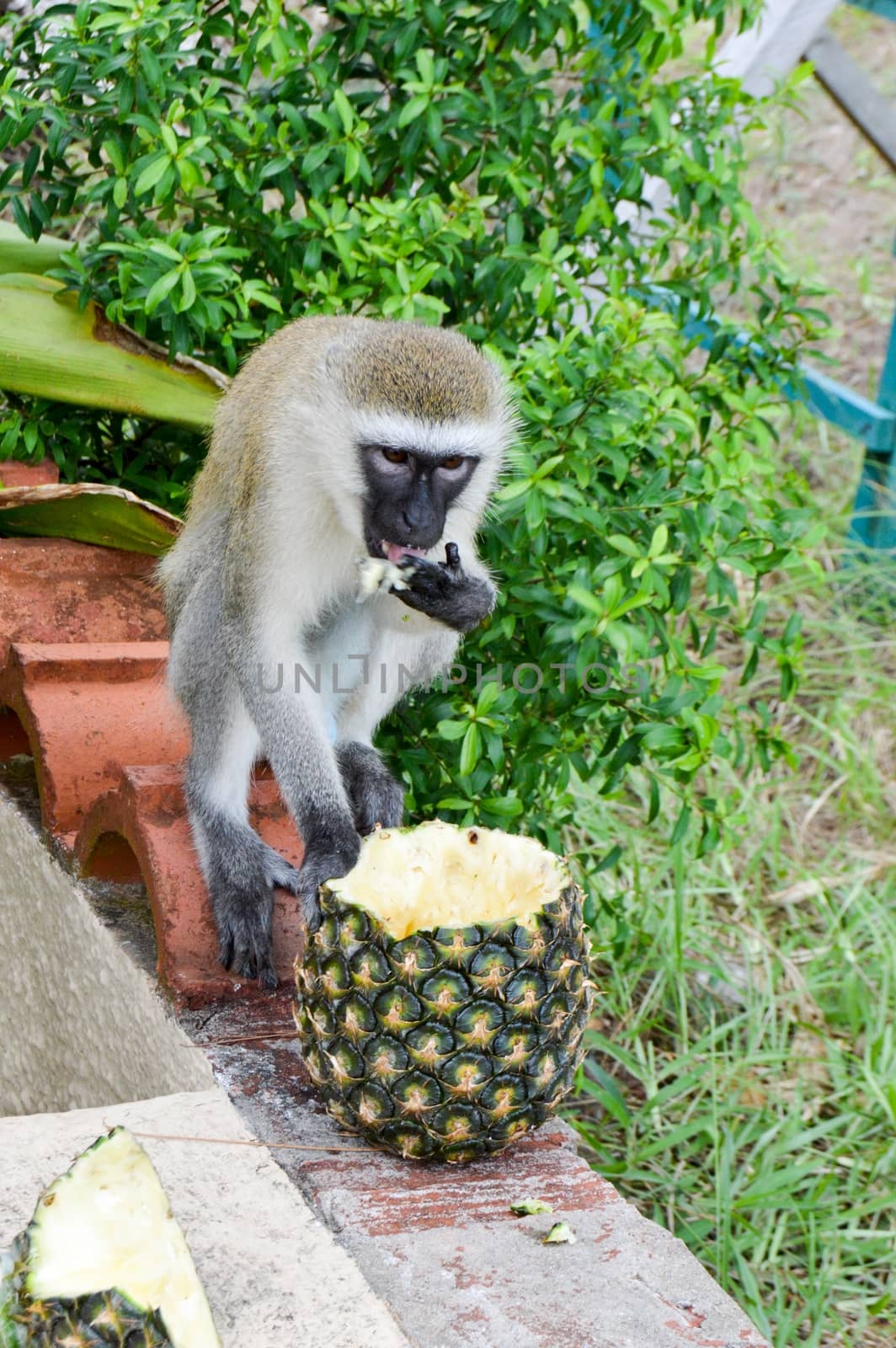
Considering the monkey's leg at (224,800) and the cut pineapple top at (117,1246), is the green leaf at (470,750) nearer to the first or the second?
the monkey's leg at (224,800)

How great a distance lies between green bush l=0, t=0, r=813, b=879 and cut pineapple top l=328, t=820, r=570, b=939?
86 cm

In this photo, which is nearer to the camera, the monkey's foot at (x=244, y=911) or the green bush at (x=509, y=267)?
the monkey's foot at (x=244, y=911)

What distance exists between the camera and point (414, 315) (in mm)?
3279

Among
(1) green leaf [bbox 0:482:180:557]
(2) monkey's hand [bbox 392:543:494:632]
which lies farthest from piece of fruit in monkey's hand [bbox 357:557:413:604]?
(1) green leaf [bbox 0:482:180:557]

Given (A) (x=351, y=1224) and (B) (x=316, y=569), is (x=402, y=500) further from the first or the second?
(A) (x=351, y=1224)

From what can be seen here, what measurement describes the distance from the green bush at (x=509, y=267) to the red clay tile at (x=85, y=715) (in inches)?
25.0

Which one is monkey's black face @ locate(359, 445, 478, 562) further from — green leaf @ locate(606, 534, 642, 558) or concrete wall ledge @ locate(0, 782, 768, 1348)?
concrete wall ledge @ locate(0, 782, 768, 1348)

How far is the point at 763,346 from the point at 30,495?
1.92m

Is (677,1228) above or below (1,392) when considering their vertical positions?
below

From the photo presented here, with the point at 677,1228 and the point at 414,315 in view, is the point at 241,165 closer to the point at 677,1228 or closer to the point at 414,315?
the point at 414,315

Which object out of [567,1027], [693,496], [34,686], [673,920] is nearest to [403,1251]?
[567,1027]

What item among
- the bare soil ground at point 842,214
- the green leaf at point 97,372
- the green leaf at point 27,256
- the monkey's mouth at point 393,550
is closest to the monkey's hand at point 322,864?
the monkey's mouth at point 393,550

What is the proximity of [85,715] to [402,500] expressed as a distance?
84 cm

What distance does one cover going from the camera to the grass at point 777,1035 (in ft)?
10.7
